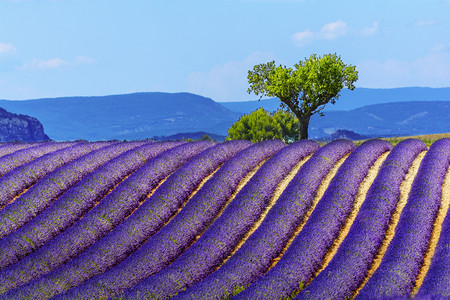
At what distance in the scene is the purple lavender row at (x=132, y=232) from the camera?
1426 cm

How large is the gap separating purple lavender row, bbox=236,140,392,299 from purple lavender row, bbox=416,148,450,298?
10.1ft

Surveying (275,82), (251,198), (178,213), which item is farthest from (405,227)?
(275,82)

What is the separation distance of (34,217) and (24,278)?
502cm

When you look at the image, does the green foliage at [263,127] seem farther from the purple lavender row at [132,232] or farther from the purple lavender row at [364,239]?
the purple lavender row at [364,239]

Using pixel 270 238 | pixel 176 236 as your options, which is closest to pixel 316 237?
pixel 270 238

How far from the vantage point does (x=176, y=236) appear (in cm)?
1681

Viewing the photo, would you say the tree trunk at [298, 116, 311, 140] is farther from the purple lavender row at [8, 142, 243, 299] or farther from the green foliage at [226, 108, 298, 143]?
the green foliage at [226, 108, 298, 143]

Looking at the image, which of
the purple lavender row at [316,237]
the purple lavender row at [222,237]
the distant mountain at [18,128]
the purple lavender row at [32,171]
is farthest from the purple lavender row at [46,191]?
the distant mountain at [18,128]

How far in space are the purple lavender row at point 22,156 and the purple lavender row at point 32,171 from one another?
97 cm

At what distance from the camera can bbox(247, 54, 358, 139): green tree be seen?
1588 inches

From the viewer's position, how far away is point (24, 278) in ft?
49.8

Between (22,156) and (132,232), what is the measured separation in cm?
1096

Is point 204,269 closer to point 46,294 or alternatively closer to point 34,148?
point 46,294

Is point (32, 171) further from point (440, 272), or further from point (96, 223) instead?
point (440, 272)
